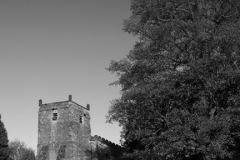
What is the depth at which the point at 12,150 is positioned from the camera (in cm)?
6744

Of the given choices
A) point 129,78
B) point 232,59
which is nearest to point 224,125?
point 232,59

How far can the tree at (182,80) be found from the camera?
17719 millimetres

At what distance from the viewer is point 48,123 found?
4534 cm

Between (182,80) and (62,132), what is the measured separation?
2813 centimetres

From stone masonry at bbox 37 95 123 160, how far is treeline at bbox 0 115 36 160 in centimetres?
479

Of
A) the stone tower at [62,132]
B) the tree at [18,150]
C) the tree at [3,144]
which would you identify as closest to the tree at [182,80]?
the tree at [3,144]

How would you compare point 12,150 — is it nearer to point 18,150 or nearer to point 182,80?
point 18,150

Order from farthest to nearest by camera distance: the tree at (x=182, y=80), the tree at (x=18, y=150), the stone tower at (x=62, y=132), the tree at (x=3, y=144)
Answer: the tree at (x=18, y=150) → the stone tower at (x=62, y=132) → the tree at (x=3, y=144) → the tree at (x=182, y=80)

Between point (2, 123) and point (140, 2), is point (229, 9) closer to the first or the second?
point (140, 2)

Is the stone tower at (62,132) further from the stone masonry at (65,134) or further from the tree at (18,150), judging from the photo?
the tree at (18,150)

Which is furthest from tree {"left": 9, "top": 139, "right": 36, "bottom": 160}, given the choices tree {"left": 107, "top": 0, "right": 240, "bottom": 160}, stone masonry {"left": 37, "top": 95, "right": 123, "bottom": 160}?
tree {"left": 107, "top": 0, "right": 240, "bottom": 160}

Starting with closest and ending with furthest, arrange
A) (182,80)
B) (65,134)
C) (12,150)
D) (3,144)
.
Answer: (182,80) → (3,144) → (65,134) → (12,150)

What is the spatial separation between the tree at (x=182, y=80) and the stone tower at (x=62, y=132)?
23.3 m

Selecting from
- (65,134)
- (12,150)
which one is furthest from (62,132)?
(12,150)
